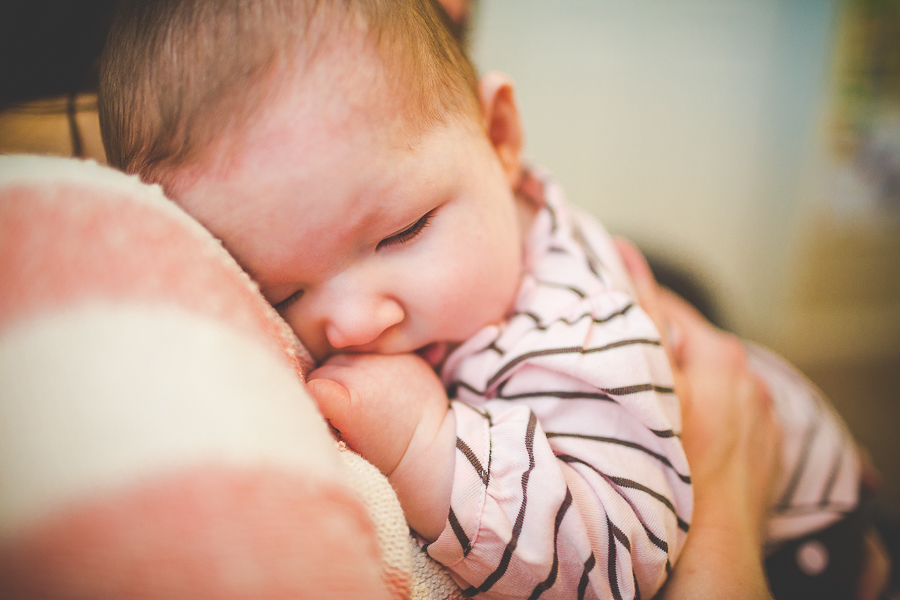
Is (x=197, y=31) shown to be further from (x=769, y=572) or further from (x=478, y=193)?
(x=769, y=572)

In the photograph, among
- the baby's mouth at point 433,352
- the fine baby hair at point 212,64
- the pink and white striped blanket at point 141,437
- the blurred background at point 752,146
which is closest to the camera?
the pink and white striped blanket at point 141,437

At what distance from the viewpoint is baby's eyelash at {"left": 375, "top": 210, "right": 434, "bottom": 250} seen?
1.79 ft

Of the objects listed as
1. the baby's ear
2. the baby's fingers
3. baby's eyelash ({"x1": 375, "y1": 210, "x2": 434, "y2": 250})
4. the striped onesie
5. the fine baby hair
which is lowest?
the striped onesie

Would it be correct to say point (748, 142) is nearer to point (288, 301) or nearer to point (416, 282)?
point (416, 282)

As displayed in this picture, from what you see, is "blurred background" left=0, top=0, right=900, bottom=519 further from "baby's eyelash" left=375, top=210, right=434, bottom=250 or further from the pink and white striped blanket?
the pink and white striped blanket

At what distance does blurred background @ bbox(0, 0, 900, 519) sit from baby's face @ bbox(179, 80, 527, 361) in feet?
3.14

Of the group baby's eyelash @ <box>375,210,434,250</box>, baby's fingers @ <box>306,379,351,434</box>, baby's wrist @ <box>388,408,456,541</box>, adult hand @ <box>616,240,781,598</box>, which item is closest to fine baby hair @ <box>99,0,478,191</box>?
baby's eyelash @ <box>375,210,434,250</box>

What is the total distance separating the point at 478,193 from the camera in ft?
1.95

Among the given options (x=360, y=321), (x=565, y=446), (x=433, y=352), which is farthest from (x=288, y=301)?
(x=565, y=446)

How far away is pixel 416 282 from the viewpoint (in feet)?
1.81

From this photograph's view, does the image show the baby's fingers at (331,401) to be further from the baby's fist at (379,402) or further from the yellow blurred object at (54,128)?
the yellow blurred object at (54,128)

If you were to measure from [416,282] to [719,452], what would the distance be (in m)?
0.59

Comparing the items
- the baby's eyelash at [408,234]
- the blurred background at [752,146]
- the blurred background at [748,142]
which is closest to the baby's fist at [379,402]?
the baby's eyelash at [408,234]

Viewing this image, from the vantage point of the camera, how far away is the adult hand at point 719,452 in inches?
23.9
